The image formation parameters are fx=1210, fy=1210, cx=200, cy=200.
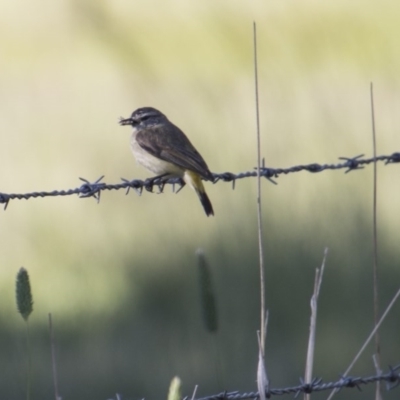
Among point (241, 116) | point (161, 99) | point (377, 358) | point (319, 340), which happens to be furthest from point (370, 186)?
point (377, 358)

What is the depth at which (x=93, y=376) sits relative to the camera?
A: 7387 mm

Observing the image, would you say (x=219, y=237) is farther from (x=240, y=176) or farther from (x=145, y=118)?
(x=240, y=176)

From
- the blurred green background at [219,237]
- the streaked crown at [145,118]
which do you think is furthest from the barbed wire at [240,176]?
the streaked crown at [145,118]

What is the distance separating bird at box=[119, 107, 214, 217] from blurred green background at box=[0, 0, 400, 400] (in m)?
0.89

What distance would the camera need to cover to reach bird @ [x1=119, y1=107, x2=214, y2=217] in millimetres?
6227

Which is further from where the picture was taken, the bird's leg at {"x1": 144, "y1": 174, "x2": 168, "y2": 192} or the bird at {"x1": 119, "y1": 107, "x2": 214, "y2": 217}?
the bird at {"x1": 119, "y1": 107, "x2": 214, "y2": 217}

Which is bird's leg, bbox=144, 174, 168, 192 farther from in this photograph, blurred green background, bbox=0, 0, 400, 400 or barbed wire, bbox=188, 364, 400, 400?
barbed wire, bbox=188, 364, 400, 400

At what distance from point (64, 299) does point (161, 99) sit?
2.20 metres

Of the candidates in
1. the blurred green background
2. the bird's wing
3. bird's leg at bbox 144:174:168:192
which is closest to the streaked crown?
the bird's wing

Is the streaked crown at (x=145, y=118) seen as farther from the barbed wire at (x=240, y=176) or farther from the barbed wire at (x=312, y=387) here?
the barbed wire at (x=312, y=387)

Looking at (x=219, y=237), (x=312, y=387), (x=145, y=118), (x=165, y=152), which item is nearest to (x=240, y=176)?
(x=312, y=387)

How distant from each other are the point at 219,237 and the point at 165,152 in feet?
4.90

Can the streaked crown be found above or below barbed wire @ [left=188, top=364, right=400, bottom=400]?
above

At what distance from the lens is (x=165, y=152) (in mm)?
6523
